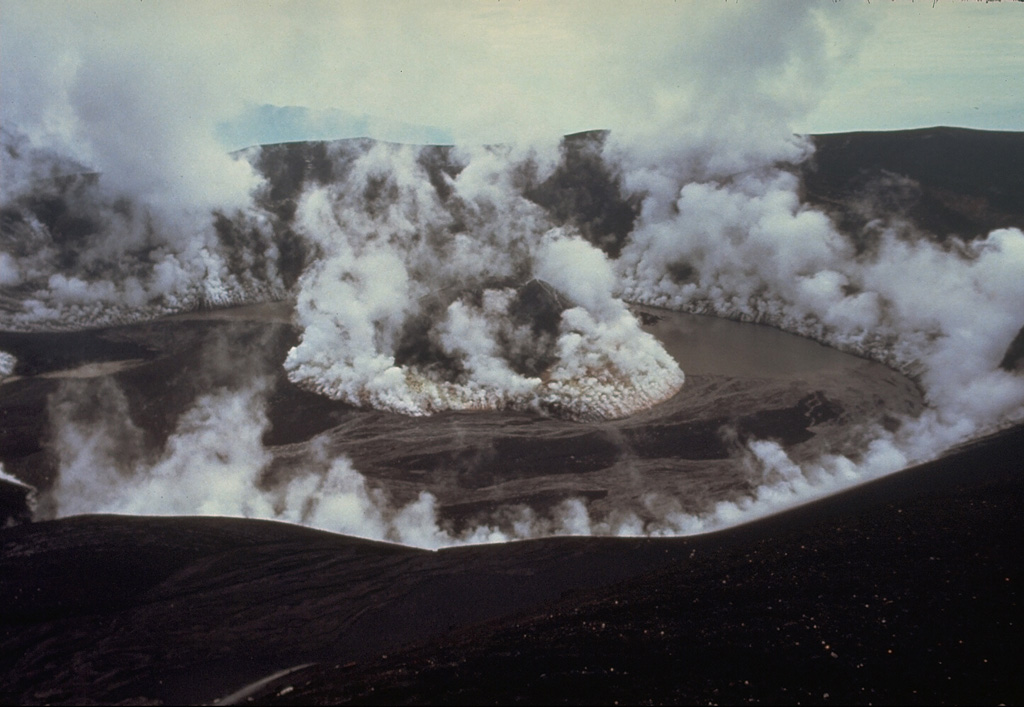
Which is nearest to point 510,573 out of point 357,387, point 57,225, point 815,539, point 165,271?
point 815,539

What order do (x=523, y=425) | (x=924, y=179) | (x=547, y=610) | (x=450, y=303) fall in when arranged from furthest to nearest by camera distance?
(x=924, y=179)
(x=450, y=303)
(x=523, y=425)
(x=547, y=610)

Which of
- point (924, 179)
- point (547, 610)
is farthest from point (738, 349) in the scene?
point (547, 610)

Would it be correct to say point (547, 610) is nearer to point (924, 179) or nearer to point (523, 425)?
point (523, 425)

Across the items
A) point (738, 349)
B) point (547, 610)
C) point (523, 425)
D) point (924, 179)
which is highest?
point (924, 179)

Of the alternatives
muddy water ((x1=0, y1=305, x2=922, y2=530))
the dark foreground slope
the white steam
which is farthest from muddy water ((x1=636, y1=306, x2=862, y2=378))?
the dark foreground slope

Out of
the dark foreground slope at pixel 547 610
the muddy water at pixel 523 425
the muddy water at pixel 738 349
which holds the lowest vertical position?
the dark foreground slope at pixel 547 610

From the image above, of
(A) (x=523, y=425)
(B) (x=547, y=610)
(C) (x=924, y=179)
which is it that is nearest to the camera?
(B) (x=547, y=610)

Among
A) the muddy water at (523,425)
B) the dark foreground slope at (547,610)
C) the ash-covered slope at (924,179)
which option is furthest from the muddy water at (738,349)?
the dark foreground slope at (547,610)

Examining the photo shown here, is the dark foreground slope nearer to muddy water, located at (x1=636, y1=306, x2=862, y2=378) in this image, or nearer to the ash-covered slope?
muddy water, located at (x1=636, y1=306, x2=862, y2=378)

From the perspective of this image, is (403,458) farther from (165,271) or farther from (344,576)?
(165,271)

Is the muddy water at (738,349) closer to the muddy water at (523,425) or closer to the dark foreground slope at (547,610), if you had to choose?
the muddy water at (523,425)
